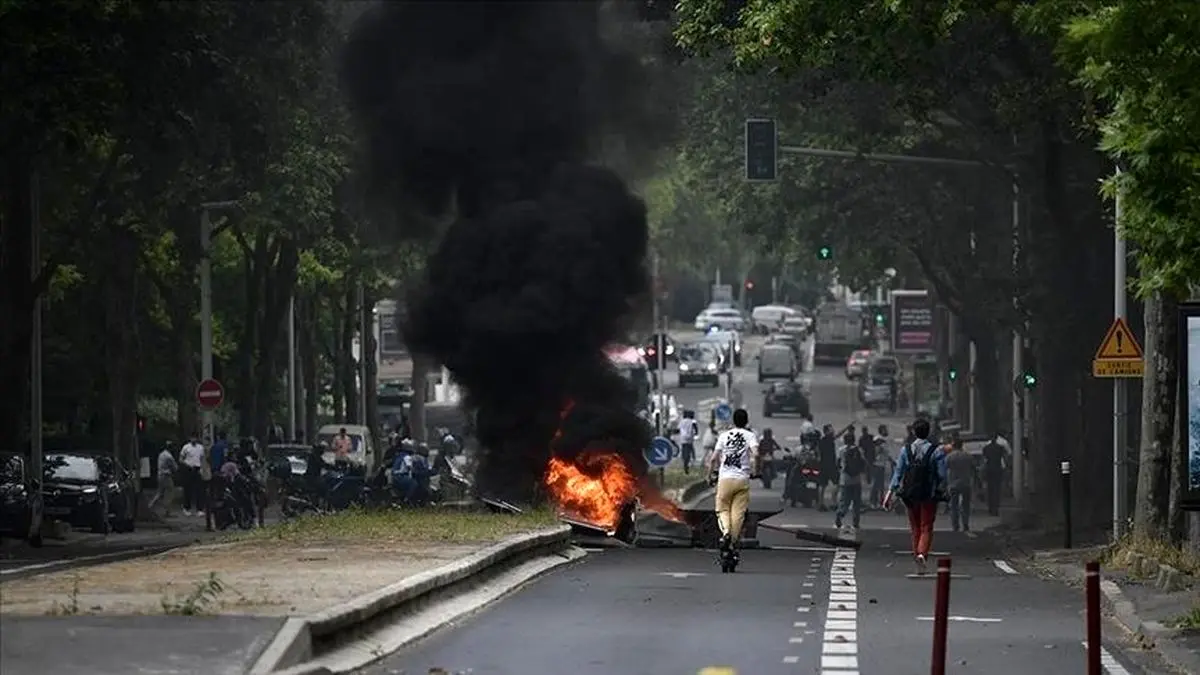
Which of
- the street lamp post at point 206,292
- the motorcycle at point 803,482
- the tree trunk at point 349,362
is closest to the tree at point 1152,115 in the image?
the street lamp post at point 206,292

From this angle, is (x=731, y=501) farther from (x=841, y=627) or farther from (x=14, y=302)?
(x=14, y=302)

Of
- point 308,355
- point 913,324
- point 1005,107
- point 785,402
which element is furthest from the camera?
point 913,324

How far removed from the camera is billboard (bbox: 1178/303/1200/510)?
20969 mm

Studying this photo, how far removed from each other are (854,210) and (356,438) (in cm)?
1367

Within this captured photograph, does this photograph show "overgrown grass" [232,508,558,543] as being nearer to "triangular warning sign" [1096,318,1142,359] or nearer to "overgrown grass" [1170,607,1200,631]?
"triangular warning sign" [1096,318,1142,359]

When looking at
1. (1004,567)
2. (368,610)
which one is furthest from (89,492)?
(368,610)

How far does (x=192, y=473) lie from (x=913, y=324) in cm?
4771

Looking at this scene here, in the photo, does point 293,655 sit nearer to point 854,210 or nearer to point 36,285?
point 36,285

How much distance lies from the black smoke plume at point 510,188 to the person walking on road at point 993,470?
13015 mm

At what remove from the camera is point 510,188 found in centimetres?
3875

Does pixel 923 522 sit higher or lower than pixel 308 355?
lower

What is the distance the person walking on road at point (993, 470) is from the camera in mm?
50188

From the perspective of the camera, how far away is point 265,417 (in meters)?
62.0

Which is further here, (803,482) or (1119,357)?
(803,482)
